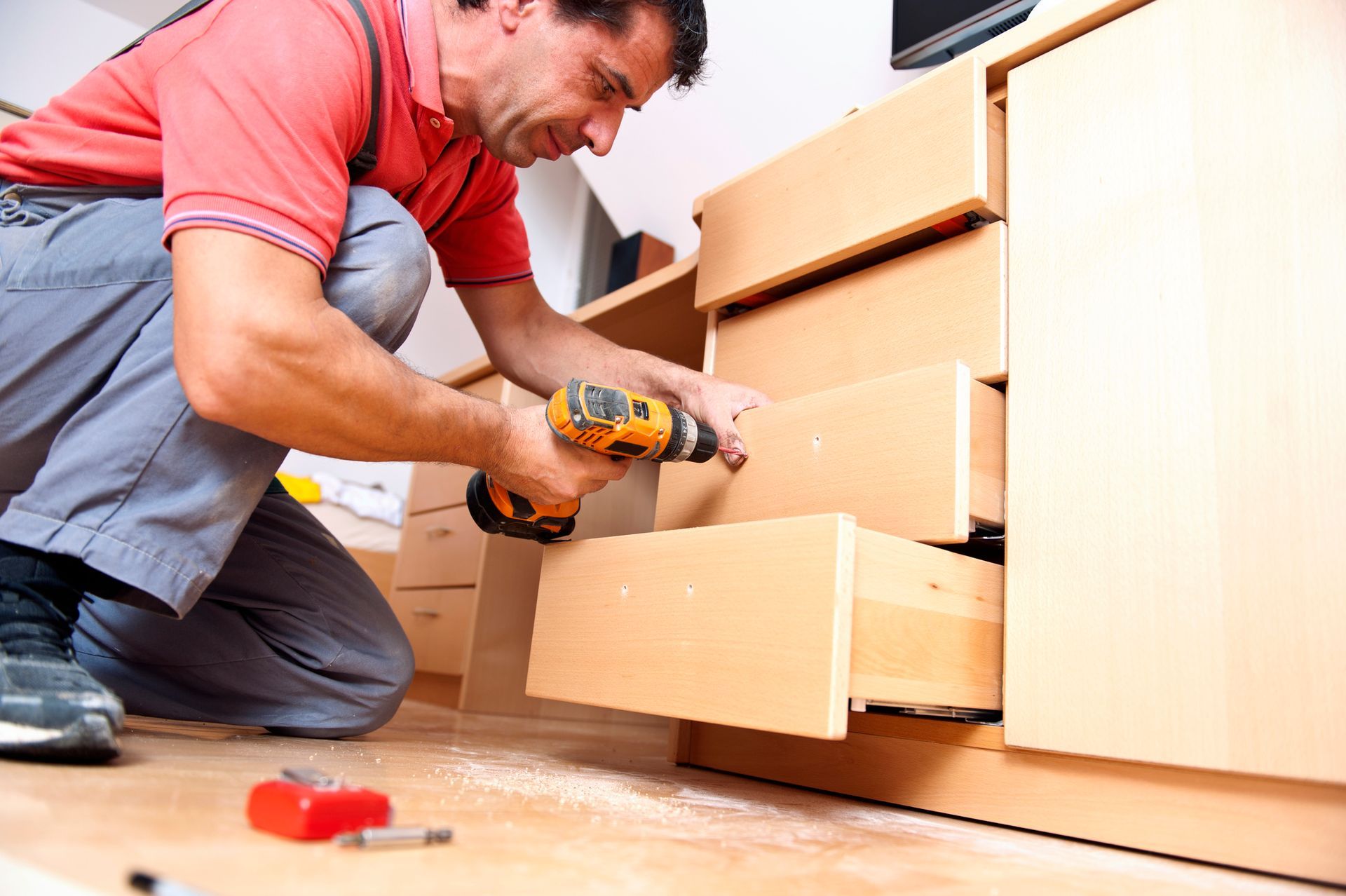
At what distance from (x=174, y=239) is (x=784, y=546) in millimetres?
560

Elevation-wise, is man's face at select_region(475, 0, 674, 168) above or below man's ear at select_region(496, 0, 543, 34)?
below

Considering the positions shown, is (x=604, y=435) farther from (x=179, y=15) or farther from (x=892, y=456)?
(x=179, y=15)

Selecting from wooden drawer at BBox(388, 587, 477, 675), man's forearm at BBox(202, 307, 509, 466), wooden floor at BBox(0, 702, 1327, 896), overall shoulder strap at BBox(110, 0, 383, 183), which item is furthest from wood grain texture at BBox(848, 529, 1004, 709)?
wooden drawer at BBox(388, 587, 477, 675)

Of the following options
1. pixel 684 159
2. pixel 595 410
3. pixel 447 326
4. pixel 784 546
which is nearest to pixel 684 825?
pixel 784 546

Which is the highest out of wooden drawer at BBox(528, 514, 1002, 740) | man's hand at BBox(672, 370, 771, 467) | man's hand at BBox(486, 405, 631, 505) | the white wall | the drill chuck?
the white wall

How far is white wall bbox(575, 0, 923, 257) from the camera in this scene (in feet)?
5.82

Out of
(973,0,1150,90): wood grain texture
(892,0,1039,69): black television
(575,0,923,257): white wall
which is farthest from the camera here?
(575,0,923,257): white wall

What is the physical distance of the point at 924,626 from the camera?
76cm

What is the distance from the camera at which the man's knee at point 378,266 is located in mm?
873

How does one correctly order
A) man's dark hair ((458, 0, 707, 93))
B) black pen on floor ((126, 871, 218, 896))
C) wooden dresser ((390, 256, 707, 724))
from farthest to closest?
wooden dresser ((390, 256, 707, 724))
man's dark hair ((458, 0, 707, 93))
black pen on floor ((126, 871, 218, 896))

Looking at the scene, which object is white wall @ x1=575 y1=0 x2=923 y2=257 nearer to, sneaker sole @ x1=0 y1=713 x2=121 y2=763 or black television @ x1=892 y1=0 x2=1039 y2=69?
black television @ x1=892 y1=0 x2=1039 y2=69

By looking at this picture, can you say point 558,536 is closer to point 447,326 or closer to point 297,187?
point 297,187

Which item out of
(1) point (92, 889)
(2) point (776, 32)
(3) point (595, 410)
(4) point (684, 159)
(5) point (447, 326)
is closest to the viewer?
(1) point (92, 889)

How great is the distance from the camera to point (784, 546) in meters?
0.72
